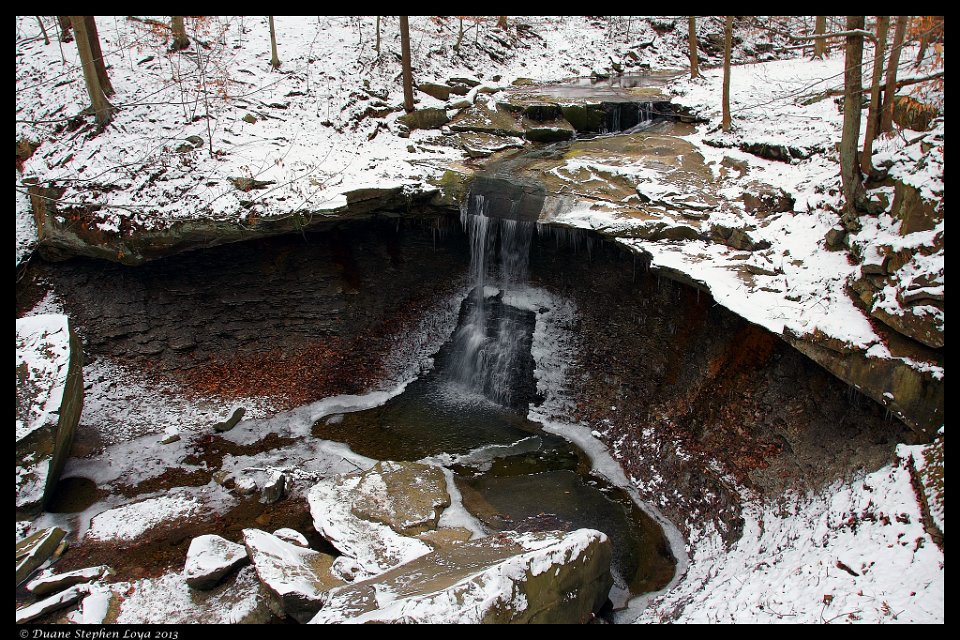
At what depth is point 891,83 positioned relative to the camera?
25.7 ft

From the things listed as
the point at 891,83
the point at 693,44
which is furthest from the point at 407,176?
the point at 693,44

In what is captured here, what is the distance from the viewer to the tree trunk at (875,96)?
7.57 metres

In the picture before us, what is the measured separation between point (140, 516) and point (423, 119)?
11534 mm

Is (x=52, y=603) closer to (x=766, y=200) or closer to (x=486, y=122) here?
(x=766, y=200)

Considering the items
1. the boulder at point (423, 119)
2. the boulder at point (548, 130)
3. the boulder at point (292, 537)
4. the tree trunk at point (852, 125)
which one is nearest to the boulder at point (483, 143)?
the boulder at point (548, 130)

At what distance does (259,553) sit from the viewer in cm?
699

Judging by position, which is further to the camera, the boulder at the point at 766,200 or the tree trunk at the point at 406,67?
the tree trunk at the point at 406,67

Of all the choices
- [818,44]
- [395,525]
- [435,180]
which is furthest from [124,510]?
[818,44]

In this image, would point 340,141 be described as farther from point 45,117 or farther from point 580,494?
point 580,494

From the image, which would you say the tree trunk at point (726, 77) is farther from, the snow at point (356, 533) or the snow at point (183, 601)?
the snow at point (183, 601)

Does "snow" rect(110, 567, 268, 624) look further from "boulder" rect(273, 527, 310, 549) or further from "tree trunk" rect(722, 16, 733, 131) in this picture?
"tree trunk" rect(722, 16, 733, 131)

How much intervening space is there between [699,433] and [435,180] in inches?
295

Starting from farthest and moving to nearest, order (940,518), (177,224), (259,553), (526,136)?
(526,136) < (177,224) < (259,553) < (940,518)

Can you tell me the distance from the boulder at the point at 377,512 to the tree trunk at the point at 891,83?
9189 millimetres
